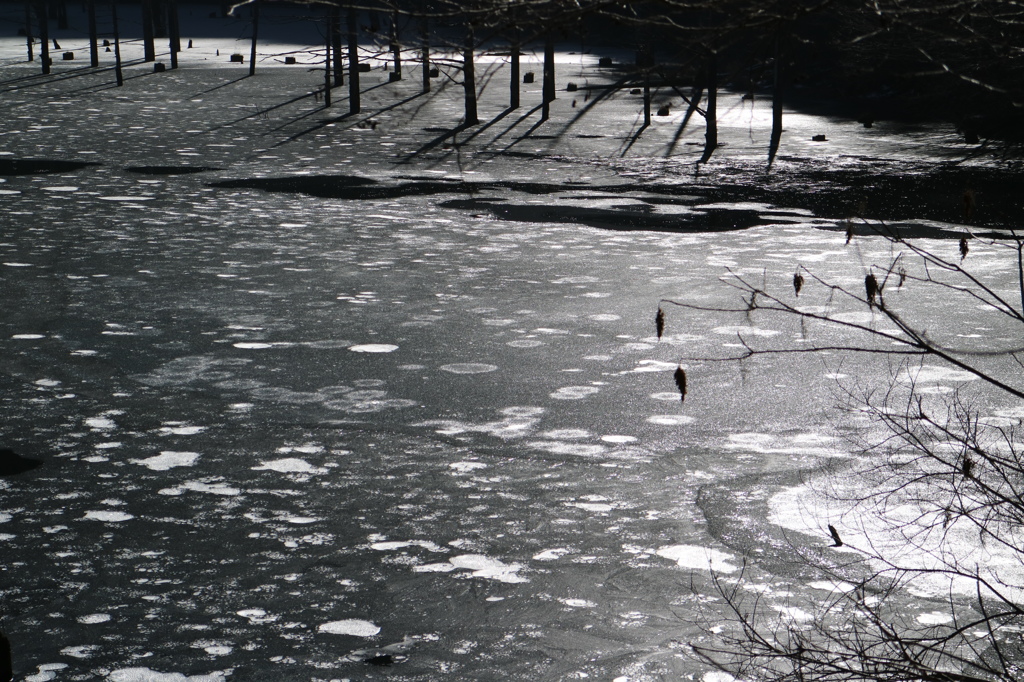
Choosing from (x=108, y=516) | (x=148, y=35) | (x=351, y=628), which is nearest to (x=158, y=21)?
(x=148, y=35)

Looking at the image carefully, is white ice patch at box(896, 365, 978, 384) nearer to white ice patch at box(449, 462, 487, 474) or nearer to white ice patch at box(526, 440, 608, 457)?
white ice patch at box(526, 440, 608, 457)

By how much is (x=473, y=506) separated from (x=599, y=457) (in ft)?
2.95

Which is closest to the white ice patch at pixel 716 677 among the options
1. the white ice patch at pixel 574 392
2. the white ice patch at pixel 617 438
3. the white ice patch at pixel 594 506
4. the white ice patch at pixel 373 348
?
the white ice patch at pixel 594 506

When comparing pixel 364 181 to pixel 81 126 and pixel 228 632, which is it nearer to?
pixel 81 126

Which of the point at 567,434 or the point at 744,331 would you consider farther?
the point at 744,331

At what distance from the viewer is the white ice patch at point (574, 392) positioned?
281 inches

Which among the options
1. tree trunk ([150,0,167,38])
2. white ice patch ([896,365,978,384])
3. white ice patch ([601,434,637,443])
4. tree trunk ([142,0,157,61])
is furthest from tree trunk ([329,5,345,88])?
tree trunk ([150,0,167,38])

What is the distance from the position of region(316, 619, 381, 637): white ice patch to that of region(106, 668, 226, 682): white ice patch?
1.45 feet

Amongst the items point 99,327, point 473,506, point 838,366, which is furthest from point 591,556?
point 99,327

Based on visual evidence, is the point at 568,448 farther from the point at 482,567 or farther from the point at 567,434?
the point at 482,567

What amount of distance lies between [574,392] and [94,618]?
3.45 meters

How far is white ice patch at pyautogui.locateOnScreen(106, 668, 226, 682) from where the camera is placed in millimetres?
3902

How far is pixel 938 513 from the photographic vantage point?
526cm

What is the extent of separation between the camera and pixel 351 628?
4289mm
